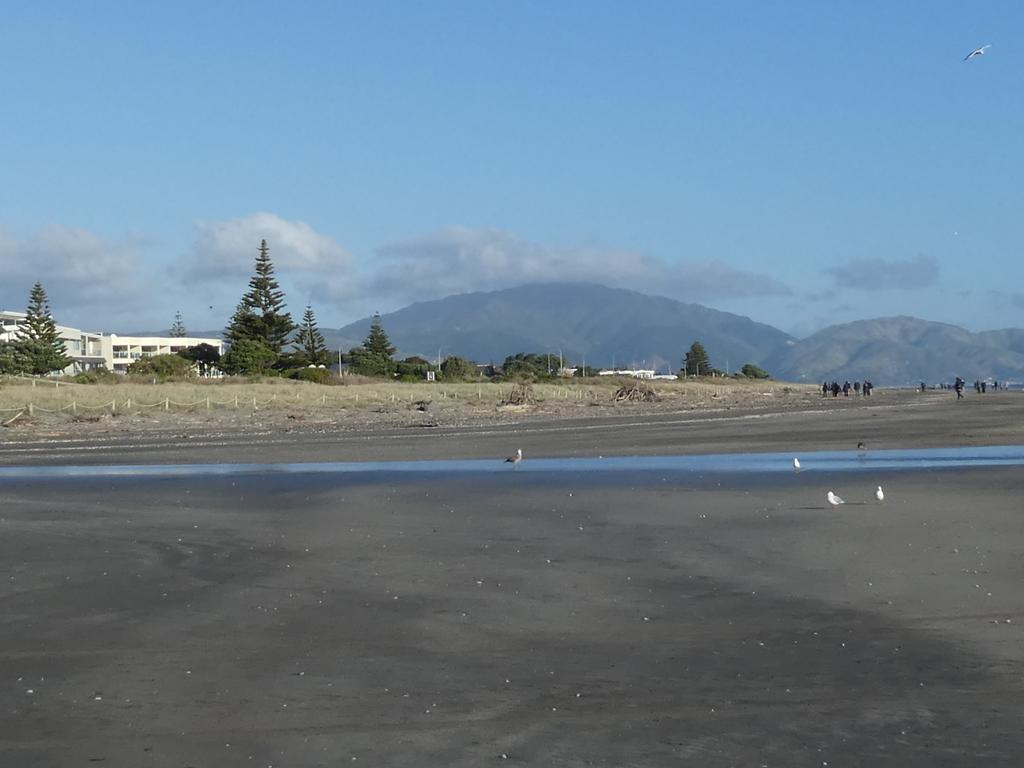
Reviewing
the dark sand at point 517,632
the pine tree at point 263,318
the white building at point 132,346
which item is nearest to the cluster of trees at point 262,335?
the pine tree at point 263,318

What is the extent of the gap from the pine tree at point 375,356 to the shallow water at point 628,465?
8103 cm

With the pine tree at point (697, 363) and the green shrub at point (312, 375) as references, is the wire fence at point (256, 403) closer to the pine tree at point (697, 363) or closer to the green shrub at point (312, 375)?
the green shrub at point (312, 375)

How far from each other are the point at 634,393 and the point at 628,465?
2046 inches

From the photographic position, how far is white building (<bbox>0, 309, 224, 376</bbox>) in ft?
419

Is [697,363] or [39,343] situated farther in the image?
[697,363]

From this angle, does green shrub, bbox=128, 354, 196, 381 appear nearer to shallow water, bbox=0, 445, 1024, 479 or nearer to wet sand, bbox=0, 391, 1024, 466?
wet sand, bbox=0, 391, 1024, 466

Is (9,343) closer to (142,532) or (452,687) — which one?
(142,532)

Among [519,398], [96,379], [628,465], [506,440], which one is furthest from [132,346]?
[628,465]

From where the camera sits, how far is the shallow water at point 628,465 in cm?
2345

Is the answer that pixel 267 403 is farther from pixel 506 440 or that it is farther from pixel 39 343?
pixel 39 343

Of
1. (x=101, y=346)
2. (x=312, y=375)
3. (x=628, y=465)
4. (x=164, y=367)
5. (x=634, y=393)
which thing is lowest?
(x=628, y=465)

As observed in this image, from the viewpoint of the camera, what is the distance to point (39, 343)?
96.9 m

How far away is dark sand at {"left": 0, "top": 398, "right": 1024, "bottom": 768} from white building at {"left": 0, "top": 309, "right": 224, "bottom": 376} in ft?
361

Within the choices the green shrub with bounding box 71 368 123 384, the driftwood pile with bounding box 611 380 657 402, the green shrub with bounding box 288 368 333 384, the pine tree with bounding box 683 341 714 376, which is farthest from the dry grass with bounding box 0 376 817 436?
the pine tree with bounding box 683 341 714 376
